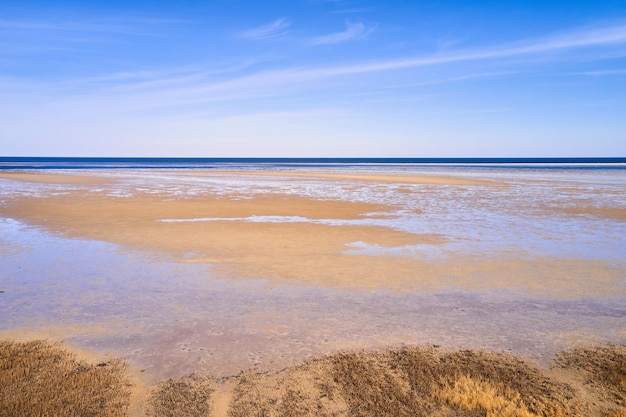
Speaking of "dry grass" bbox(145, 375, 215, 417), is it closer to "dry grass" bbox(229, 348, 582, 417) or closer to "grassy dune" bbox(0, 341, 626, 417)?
"grassy dune" bbox(0, 341, 626, 417)

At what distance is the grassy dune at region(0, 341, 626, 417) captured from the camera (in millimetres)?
4309

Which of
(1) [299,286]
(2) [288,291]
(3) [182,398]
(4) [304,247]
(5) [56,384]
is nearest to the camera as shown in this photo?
(3) [182,398]

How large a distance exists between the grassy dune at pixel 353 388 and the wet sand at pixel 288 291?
37cm

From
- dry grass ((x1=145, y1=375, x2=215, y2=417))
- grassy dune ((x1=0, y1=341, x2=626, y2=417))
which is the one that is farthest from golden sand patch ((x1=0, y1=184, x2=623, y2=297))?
dry grass ((x1=145, y1=375, x2=215, y2=417))

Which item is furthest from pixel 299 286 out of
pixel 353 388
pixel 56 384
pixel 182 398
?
pixel 56 384

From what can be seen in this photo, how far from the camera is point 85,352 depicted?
5504mm

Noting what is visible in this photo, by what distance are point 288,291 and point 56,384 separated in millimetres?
4020

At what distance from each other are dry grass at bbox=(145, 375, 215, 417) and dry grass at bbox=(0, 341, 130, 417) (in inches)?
11.3

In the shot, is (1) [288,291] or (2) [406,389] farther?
(1) [288,291]

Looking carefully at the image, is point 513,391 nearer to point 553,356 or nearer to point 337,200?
point 553,356

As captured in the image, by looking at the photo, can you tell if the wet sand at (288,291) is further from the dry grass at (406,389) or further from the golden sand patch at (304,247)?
the dry grass at (406,389)

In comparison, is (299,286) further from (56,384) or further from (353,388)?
(56,384)

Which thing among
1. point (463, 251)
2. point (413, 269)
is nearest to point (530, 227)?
point (463, 251)

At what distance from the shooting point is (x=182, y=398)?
451 centimetres
